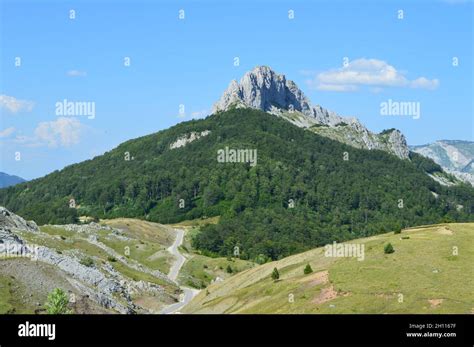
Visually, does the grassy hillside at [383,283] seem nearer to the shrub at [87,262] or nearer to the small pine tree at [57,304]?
the small pine tree at [57,304]

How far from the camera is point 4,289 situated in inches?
3349

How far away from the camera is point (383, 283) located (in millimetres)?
70938

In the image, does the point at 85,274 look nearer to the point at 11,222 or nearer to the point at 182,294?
the point at 182,294

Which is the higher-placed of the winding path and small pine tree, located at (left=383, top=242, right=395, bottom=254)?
small pine tree, located at (left=383, top=242, right=395, bottom=254)

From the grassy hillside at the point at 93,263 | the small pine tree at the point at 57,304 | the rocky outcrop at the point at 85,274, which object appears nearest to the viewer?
the small pine tree at the point at 57,304

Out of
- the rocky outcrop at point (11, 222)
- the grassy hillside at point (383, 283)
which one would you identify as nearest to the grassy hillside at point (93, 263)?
the rocky outcrop at point (11, 222)

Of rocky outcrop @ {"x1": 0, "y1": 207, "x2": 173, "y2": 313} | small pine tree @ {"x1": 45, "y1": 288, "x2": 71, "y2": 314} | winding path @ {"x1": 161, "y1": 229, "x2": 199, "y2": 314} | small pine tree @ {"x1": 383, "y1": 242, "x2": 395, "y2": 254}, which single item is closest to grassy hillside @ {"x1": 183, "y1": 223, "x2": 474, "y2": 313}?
small pine tree @ {"x1": 383, "y1": 242, "x2": 395, "y2": 254}

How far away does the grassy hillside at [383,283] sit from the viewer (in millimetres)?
63719

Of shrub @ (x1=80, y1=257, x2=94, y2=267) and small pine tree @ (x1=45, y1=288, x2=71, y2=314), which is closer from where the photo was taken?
small pine tree @ (x1=45, y1=288, x2=71, y2=314)

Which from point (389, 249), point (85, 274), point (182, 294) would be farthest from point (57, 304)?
point (182, 294)

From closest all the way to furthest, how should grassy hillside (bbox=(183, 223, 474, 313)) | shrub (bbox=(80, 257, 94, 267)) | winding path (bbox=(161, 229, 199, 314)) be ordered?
1. grassy hillside (bbox=(183, 223, 474, 313))
2. winding path (bbox=(161, 229, 199, 314))
3. shrub (bbox=(80, 257, 94, 267))

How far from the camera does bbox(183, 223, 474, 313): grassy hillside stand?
2509 inches

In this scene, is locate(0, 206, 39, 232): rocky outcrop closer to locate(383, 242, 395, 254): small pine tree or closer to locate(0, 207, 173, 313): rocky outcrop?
locate(0, 207, 173, 313): rocky outcrop

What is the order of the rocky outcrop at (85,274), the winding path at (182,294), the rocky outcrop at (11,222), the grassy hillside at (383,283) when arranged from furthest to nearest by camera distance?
the rocky outcrop at (11,222) → the winding path at (182,294) → the rocky outcrop at (85,274) → the grassy hillside at (383,283)
